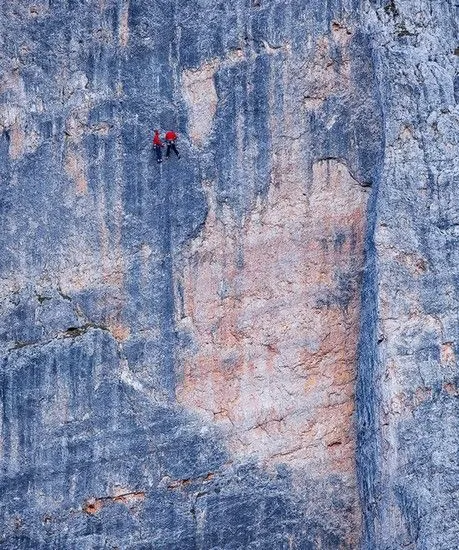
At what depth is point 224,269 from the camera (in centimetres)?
1745

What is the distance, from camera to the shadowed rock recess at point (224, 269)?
55.9 ft

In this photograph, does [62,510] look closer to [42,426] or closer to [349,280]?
[42,426]

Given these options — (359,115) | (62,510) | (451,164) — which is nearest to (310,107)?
(359,115)

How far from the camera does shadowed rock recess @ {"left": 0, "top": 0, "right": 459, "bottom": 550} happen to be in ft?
55.9

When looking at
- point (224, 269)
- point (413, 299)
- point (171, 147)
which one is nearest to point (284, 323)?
point (224, 269)

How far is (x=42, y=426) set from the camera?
17.3 m

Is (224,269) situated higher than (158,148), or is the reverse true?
(158,148)

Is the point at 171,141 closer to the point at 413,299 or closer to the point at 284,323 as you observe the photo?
the point at 284,323

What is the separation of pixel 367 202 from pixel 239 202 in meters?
1.48

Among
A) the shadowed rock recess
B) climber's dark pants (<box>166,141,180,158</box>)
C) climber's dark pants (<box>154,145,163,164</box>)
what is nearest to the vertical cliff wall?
the shadowed rock recess

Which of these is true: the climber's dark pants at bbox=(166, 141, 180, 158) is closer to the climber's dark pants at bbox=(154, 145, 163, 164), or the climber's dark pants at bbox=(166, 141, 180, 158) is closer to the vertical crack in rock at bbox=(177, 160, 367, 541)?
the climber's dark pants at bbox=(154, 145, 163, 164)

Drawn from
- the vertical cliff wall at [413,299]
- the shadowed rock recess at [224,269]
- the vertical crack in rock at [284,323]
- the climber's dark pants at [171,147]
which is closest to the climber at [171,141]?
the climber's dark pants at [171,147]

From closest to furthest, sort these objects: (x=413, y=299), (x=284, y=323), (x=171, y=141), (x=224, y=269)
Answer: (x=413, y=299)
(x=284, y=323)
(x=224, y=269)
(x=171, y=141)

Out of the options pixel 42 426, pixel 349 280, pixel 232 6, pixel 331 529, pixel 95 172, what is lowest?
pixel 331 529
